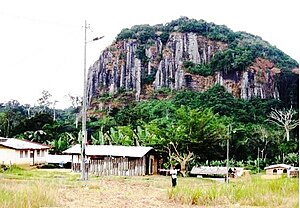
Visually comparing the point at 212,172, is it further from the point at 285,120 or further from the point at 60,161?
the point at 285,120

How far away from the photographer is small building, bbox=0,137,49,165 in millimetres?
16906

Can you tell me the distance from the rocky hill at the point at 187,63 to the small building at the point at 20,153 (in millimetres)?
21351

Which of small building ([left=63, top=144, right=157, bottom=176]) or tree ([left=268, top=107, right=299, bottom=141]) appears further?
tree ([left=268, top=107, right=299, bottom=141])

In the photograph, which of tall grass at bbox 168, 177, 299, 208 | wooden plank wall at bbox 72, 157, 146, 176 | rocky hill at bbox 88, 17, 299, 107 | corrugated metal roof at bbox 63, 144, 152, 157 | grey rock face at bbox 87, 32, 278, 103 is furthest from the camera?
grey rock face at bbox 87, 32, 278, 103

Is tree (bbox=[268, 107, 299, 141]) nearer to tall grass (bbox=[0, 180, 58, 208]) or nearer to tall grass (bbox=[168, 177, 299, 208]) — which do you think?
tall grass (bbox=[168, 177, 299, 208])

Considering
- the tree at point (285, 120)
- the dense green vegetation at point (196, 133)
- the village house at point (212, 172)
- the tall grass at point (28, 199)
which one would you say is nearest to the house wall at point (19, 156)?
the dense green vegetation at point (196, 133)

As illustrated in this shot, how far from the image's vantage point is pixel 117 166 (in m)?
14.8

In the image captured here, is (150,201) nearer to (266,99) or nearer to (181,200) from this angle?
(181,200)

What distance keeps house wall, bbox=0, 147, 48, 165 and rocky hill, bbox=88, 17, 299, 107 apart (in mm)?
21480

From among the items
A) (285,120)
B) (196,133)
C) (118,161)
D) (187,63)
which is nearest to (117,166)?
(118,161)

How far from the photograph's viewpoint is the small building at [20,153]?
16906mm

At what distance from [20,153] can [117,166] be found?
4.21 meters

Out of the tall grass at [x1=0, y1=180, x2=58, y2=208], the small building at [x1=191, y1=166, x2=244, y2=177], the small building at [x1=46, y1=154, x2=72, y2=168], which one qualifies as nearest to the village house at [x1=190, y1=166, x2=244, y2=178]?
the small building at [x1=191, y1=166, x2=244, y2=177]

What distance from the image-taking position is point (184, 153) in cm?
1678
